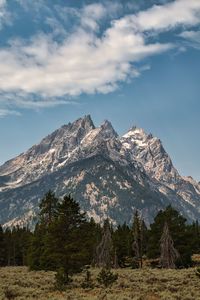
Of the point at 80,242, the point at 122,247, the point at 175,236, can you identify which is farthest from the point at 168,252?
the point at 80,242

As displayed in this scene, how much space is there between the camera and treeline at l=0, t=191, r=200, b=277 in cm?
4056

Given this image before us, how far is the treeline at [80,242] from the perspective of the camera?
4056 centimetres

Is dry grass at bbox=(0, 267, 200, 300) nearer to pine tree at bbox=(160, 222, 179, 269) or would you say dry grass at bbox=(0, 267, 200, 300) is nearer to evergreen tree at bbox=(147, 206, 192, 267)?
pine tree at bbox=(160, 222, 179, 269)

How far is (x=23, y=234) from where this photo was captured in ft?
374

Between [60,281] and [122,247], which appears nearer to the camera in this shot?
[60,281]

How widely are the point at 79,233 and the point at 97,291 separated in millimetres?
9469

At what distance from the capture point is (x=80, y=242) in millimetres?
40812

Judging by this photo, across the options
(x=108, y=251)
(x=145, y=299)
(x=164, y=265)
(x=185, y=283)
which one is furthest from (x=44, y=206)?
(x=145, y=299)

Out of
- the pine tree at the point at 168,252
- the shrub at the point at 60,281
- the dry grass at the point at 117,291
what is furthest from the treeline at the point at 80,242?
the dry grass at the point at 117,291

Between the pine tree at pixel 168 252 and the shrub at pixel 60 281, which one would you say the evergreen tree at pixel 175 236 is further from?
the shrub at pixel 60 281

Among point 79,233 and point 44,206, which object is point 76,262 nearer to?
point 79,233

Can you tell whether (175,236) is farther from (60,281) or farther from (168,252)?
(60,281)

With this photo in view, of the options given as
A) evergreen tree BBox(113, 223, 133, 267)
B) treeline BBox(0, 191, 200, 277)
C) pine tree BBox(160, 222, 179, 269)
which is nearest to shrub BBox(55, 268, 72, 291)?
treeline BBox(0, 191, 200, 277)

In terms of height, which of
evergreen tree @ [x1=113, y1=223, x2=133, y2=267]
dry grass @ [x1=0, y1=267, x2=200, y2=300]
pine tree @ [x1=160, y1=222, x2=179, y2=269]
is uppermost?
evergreen tree @ [x1=113, y1=223, x2=133, y2=267]
